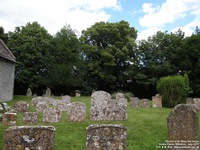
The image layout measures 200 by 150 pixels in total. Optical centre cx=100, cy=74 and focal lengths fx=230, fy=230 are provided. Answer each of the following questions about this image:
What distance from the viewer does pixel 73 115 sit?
11.0 meters

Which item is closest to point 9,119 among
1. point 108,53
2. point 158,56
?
point 108,53

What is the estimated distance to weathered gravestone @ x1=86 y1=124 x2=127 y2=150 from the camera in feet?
16.7

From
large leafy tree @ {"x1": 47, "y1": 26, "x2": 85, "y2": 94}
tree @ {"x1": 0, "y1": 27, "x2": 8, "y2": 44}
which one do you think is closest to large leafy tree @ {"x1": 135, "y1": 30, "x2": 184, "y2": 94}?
large leafy tree @ {"x1": 47, "y1": 26, "x2": 85, "y2": 94}

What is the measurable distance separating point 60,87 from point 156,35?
16538mm

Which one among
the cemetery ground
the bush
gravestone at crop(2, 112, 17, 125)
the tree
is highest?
the tree

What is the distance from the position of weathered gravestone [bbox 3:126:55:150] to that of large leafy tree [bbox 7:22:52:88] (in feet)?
90.9

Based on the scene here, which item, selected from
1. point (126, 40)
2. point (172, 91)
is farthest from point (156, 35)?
point (172, 91)

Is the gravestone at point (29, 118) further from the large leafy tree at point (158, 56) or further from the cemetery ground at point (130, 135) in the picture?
the large leafy tree at point (158, 56)

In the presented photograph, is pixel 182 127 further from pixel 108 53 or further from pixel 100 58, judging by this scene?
pixel 100 58

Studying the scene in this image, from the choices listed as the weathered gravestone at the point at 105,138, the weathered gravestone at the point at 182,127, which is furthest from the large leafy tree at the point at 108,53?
the weathered gravestone at the point at 105,138

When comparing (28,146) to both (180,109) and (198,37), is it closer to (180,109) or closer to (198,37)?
(180,109)

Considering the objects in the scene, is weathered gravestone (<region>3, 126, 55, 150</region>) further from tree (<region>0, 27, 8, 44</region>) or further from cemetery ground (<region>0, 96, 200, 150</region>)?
tree (<region>0, 27, 8, 44</region>)

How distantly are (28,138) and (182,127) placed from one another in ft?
15.0

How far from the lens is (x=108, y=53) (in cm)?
3384
